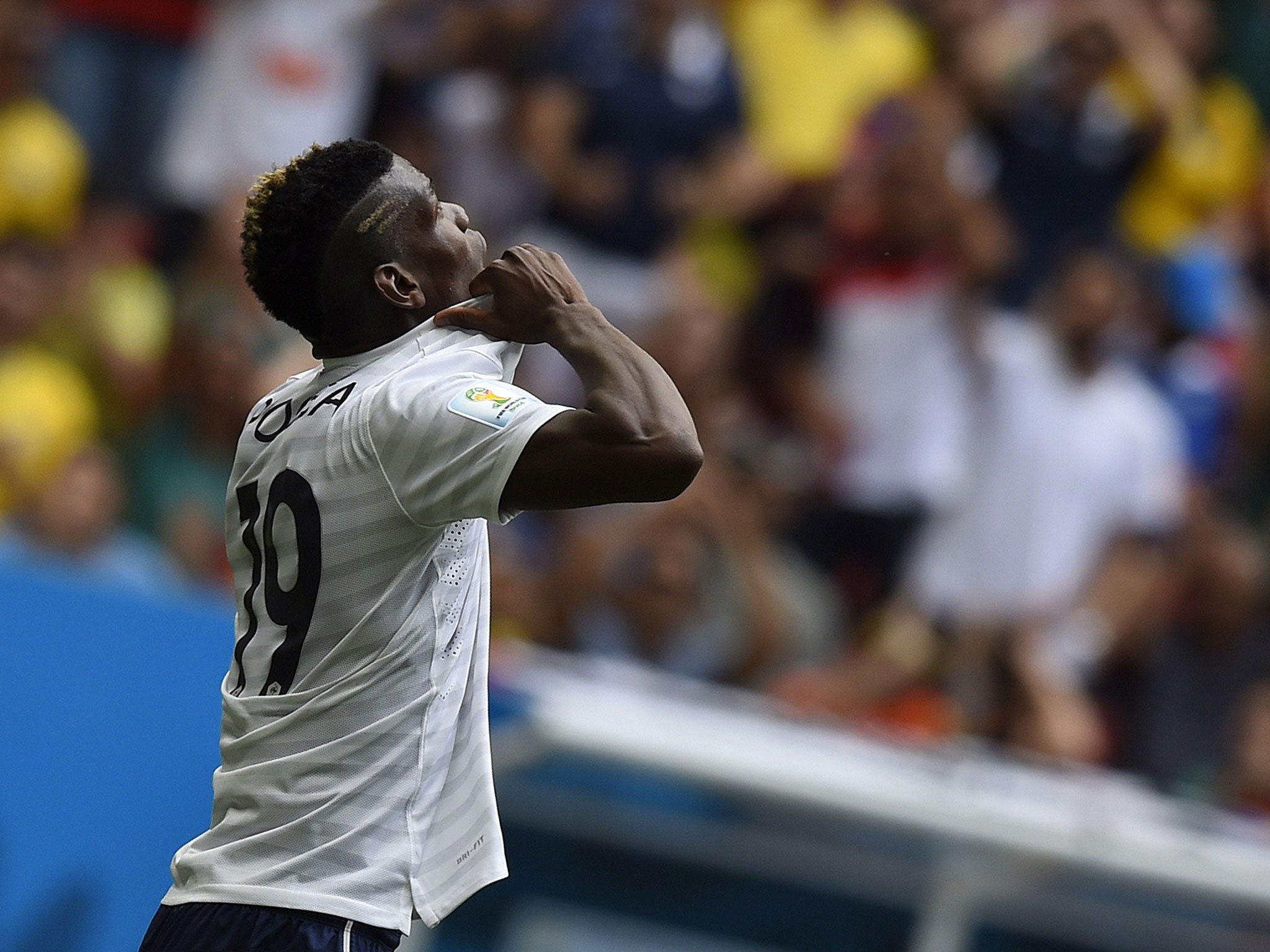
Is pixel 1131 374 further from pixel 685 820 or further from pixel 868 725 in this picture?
pixel 685 820

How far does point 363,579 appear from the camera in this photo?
2.60m

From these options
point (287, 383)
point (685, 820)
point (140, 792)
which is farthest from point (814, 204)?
point (287, 383)

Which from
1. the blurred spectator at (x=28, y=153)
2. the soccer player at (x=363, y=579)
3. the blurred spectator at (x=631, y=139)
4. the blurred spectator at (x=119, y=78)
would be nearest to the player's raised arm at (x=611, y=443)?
the soccer player at (x=363, y=579)

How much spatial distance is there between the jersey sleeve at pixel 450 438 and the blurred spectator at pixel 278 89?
5412 mm

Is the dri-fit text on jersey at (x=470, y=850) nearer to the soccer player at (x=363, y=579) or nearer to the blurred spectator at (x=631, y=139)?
the soccer player at (x=363, y=579)

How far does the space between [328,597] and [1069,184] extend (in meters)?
5.51

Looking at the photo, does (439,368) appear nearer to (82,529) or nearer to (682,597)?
(682,597)

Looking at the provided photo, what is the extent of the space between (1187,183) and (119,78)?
4.71 metres

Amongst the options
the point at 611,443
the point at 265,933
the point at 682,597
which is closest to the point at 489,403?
the point at 611,443

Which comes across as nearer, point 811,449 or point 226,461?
point 226,461

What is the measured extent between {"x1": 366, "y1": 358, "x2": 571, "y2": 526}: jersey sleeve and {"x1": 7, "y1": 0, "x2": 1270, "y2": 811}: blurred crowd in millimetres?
3191

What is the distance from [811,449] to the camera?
7.05 meters

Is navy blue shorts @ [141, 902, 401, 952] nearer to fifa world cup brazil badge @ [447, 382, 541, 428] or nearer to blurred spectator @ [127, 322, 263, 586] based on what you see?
fifa world cup brazil badge @ [447, 382, 541, 428]

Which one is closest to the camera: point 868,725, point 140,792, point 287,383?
point 287,383
